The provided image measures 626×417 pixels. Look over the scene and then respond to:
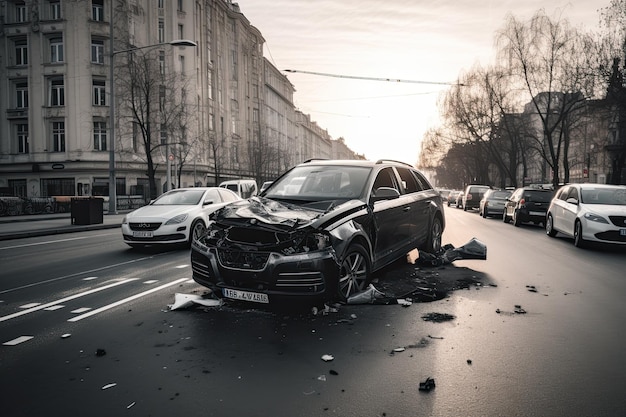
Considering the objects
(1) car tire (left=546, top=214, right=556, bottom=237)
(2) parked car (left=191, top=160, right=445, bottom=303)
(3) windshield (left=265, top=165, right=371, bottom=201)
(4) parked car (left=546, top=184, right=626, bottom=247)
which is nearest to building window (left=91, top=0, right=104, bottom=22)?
(1) car tire (left=546, top=214, right=556, bottom=237)

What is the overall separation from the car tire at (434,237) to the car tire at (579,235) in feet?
13.6

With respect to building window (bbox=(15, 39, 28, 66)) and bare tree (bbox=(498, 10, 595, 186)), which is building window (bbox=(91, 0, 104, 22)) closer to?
building window (bbox=(15, 39, 28, 66))

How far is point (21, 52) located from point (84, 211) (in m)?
30.6

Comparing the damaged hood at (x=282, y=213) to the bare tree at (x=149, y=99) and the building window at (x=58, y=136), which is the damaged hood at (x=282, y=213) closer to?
the bare tree at (x=149, y=99)

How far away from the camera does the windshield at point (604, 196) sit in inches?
445

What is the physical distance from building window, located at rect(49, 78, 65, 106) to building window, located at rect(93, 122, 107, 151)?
12.3ft

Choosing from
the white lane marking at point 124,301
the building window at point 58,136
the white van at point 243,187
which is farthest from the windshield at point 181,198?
the building window at point 58,136

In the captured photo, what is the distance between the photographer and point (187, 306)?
17.2ft

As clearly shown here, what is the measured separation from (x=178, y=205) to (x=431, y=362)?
9.04 m

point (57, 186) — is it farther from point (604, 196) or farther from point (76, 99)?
point (604, 196)

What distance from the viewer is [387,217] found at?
635 centimetres

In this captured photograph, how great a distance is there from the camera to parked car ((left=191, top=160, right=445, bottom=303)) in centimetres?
467

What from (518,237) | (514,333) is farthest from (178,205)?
(518,237)

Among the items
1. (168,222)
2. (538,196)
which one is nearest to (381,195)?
(168,222)
